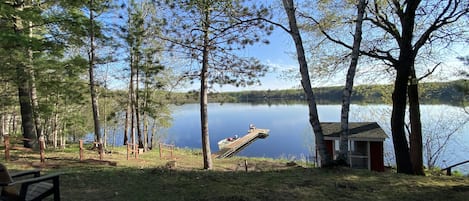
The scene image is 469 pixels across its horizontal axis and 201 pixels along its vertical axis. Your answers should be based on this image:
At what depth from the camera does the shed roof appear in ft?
42.7

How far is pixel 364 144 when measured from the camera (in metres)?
13.8

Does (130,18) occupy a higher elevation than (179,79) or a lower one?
higher

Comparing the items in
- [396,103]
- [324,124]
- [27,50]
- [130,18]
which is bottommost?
[324,124]

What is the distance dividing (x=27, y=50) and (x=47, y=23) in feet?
3.21

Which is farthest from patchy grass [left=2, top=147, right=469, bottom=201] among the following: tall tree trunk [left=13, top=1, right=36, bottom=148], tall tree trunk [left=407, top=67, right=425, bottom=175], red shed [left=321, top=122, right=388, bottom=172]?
red shed [left=321, top=122, right=388, bottom=172]

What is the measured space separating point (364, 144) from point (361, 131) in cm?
62

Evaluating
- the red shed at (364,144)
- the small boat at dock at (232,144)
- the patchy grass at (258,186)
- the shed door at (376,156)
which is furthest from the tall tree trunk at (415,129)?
the small boat at dock at (232,144)

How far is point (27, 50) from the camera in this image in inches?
340

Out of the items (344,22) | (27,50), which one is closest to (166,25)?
(27,50)

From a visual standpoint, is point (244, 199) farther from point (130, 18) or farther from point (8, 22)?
point (130, 18)

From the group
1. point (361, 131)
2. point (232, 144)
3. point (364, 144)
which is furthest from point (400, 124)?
point (232, 144)

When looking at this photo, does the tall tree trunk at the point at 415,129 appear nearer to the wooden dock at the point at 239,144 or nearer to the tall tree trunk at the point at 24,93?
the tall tree trunk at the point at 24,93

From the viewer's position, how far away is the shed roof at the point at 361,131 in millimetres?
13008

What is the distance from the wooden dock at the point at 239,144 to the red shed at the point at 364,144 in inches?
471
